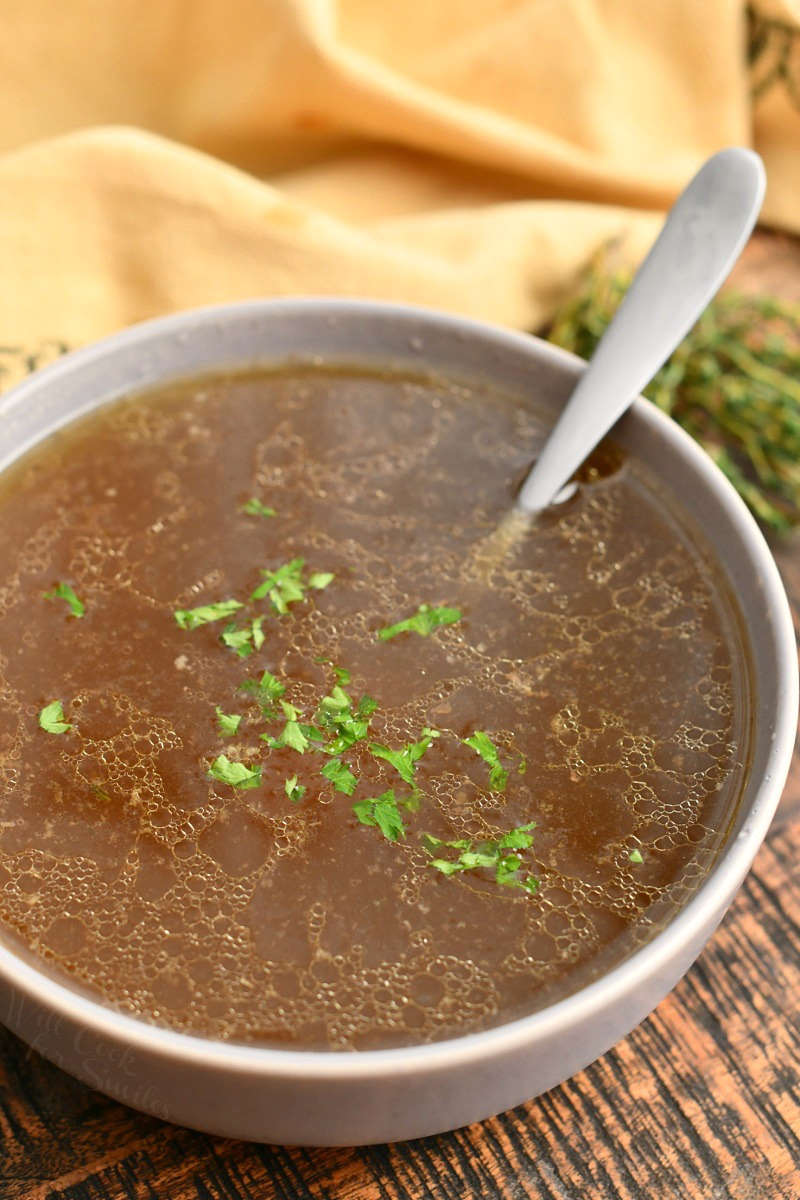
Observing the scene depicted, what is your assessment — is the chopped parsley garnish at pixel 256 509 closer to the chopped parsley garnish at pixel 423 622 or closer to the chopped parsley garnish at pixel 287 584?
the chopped parsley garnish at pixel 287 584

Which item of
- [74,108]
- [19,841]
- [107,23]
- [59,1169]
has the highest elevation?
[107,23]

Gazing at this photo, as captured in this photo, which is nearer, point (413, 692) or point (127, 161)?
point (413, 692)

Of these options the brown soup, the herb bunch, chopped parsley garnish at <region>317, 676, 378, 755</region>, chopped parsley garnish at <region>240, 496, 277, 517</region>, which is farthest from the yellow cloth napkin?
chopped parsley garnish at <region>317, 676, 378, 755</region>

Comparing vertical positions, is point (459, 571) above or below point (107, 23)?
below


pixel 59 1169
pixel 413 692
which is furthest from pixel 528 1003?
pixel 59 1169

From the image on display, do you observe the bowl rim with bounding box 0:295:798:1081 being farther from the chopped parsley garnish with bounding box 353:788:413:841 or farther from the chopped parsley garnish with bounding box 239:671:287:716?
the chopped parsley garnish with bounding box 239:671:287:716

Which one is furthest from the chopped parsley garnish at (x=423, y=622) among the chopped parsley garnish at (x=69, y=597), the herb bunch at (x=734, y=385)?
the herb bunch at (x=734, y=385)

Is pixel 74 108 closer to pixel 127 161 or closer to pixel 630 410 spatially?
pixel 127 161

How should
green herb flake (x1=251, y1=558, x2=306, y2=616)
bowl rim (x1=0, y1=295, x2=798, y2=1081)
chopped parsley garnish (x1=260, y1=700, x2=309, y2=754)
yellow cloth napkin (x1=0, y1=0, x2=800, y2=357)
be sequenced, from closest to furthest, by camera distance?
bowl rim (x1=0, y1=295, x2=798, y2=1081) → chopped parsley garnish (x1=260, y1=700, x2=309, y2=754) → green herb flake (x1=251, y1=558, x2=306, y2=616) → yellow cloth napkin (x1=0, y1=0, x2=800, y2=357)

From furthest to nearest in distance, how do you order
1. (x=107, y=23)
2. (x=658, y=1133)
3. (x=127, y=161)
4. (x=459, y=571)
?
(x=107, y=23) → (x=127, y=161) → (x=459, y=571) → (x=658, y=1133)
